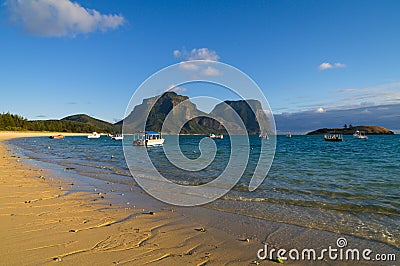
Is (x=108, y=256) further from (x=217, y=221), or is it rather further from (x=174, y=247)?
Answer: (x=217, y=221)

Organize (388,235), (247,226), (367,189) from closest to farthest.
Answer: (388,235) → (247,226) → (367,189)

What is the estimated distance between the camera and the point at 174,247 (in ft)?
18.2

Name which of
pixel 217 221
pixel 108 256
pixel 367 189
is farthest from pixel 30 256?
pixel 367 189

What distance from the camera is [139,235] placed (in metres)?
6.14

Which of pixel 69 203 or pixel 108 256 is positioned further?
pixel 69 203

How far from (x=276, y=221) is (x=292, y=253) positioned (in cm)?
217

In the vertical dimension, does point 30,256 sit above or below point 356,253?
above
